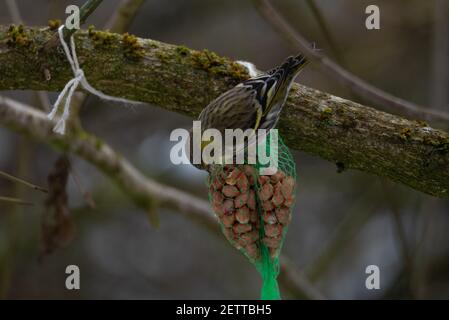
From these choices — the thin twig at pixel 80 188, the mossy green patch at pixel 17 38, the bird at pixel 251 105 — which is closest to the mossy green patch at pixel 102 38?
the mossy green patch at pixel 17 38

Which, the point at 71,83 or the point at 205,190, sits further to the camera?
the point at 205,190

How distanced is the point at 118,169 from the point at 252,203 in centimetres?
171

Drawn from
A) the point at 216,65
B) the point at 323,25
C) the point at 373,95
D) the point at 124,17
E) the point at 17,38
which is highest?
the point at 124,17

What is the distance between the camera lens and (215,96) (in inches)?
124

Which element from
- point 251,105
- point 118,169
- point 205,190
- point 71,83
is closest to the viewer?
point 71,83

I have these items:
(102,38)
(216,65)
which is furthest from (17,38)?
(216,65)

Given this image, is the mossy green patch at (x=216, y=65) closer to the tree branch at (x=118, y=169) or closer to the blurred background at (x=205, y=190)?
the tree branch at (x=118, y=169)

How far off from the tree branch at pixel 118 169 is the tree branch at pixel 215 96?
78cm

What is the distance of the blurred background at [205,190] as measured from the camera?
6.44 meters

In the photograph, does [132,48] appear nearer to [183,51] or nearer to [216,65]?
[183,51]

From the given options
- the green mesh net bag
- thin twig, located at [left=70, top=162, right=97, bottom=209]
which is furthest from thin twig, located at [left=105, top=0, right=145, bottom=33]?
the green mesh net bag
